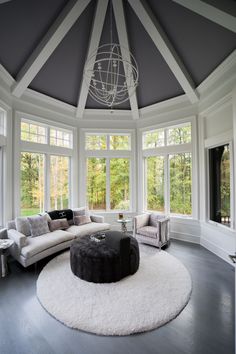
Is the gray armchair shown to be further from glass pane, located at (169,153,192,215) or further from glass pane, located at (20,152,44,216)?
glass pane, located at (20,152,44,216)

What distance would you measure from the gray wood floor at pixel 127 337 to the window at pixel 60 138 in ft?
13.1

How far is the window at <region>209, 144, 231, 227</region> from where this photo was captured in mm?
4219

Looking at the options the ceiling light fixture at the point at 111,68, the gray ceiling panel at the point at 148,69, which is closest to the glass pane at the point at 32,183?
the ceiling light fixture at the point at 111,68

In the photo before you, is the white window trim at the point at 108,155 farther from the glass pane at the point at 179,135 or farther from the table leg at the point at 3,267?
the table leg at the point at 3,267

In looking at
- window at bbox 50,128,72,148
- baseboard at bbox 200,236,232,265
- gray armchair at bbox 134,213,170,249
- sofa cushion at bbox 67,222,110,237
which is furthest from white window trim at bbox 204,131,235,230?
window at bbox 50,128,72,148

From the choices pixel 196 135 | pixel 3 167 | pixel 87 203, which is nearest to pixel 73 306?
pixel 3 167

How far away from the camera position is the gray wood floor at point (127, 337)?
1.99 metres

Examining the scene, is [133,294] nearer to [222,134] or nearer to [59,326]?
[59,326]

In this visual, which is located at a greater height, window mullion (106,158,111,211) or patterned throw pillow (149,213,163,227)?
window mullion (106,158,111,211)

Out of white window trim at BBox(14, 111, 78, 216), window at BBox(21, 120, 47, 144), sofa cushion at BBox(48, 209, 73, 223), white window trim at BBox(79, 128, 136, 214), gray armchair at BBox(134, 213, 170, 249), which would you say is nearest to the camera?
gray armchair at BBox(134, 213, 170, 249)

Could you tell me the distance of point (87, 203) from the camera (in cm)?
634

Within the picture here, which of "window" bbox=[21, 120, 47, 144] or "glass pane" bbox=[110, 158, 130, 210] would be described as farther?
"glass pane" bbox=[110, 158, 130, 210]

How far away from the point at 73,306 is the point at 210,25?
5251 millimetres

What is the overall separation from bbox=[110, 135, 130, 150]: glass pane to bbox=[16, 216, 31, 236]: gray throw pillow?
3.56 m
